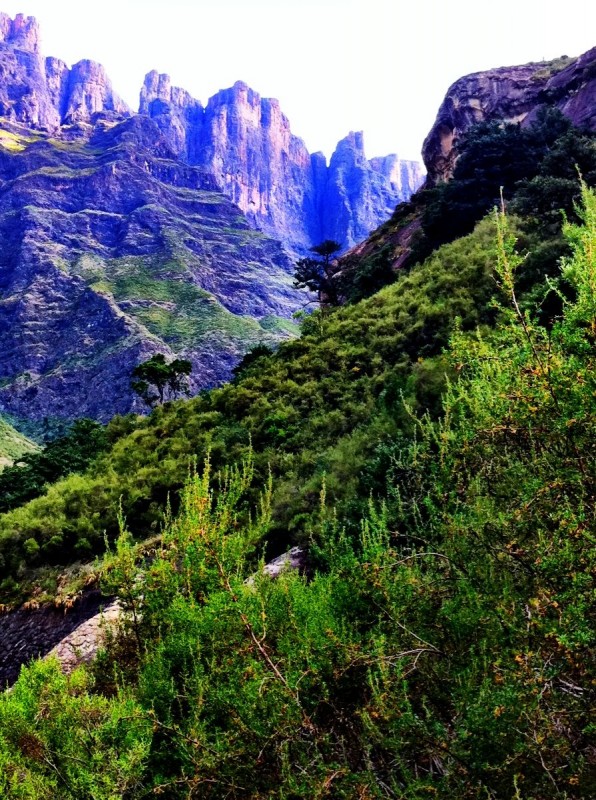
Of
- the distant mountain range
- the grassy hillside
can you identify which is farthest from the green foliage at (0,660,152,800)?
the distant mountain range

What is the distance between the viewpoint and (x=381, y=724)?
3.37 metres

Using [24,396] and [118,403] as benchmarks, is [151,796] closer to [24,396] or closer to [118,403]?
[118,403]

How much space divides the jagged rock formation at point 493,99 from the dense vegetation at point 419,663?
4245cm

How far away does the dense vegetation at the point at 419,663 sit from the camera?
2863mm

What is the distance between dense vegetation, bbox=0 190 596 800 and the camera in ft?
9.39

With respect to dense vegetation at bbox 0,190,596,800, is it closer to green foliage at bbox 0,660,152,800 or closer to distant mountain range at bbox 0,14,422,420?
green foliage at bbox 0,660,152,800

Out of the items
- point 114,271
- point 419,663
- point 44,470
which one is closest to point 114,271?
point 114,271

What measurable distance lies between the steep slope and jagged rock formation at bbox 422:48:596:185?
62302mm

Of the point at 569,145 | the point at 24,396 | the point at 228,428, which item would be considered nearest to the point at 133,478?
the point at 228,428

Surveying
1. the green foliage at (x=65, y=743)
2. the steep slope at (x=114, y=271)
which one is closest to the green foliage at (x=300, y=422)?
the green foliage at (x=65, y=743)

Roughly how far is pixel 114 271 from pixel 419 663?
136774mm

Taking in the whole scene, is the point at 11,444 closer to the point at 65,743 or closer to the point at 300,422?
the point at 300,422

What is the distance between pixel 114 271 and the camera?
12788cm

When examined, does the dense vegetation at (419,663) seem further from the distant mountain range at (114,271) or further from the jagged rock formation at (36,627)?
the distant mountain range at (114,271)
